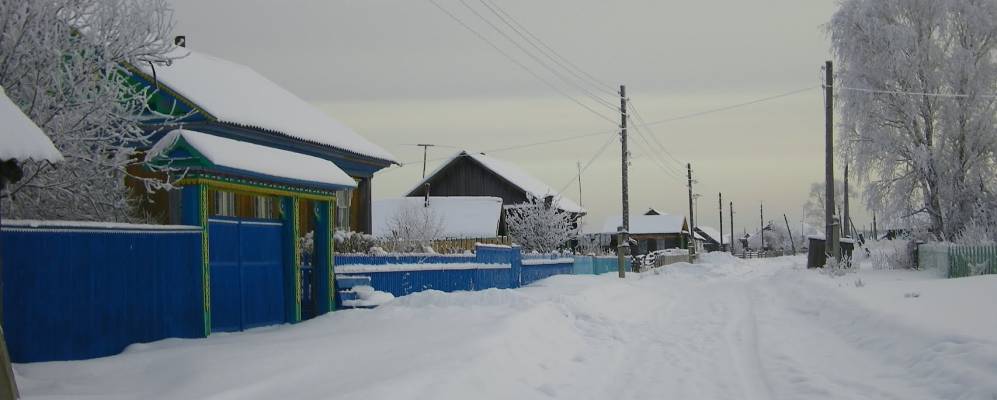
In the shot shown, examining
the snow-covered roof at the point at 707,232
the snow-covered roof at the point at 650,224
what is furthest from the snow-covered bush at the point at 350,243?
the snow-covered roof at the point at 707,232

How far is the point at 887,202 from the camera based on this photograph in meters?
33.9

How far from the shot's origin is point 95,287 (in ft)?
32.6

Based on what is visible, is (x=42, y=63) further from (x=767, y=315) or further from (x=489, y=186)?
(x=489, y=186)

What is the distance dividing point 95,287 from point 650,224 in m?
89.4

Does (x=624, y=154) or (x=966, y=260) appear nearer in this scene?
(x=966, y=260)

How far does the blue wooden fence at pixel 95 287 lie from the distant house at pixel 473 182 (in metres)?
44.1

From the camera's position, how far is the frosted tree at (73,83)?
34.8 feet

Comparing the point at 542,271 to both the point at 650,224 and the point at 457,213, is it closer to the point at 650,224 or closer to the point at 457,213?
the point at 457,213

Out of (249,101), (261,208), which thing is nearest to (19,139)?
(261,208)

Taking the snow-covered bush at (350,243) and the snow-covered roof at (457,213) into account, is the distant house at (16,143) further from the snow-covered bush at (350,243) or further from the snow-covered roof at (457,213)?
the snow-covered roof at (457,213)

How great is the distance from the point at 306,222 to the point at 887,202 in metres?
23.2

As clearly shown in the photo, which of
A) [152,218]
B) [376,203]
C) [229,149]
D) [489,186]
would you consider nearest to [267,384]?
[229,149]

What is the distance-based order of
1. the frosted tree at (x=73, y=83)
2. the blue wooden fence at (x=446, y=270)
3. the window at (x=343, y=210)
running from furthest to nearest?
1. the window at (x=343, y=210)
2. the blue wooden fence at (x=446, y=270)
3. the frosted tree at (x=73, y=83)

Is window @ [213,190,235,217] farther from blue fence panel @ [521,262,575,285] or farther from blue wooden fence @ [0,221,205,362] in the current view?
blue fence panel @ [521,262,575,285]
